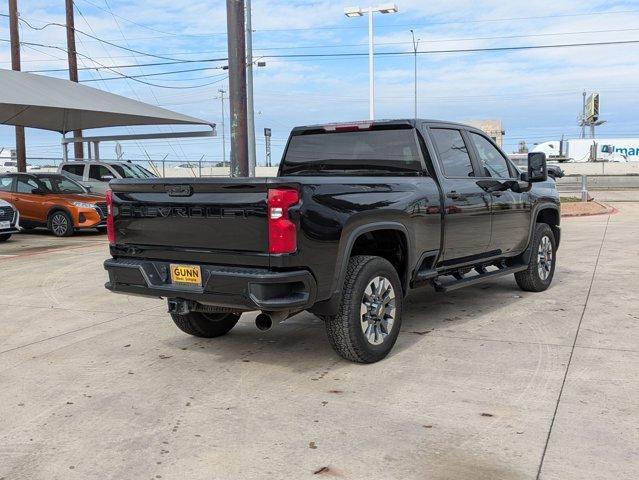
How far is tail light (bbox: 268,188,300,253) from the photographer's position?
4.31 m

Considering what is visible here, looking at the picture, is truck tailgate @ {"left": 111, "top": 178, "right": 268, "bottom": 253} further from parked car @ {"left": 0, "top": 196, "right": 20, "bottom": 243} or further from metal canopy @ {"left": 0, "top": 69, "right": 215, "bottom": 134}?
metal canopy @ {"left": 0, "top": 69, "right": 215, "bottom": 134}

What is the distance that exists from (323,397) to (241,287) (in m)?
0.94

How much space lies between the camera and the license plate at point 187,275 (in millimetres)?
4691

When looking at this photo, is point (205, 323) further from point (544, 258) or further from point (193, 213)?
point (544, 258)

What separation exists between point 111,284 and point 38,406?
118 centimetres

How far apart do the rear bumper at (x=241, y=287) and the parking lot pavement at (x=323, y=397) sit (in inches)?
25.5

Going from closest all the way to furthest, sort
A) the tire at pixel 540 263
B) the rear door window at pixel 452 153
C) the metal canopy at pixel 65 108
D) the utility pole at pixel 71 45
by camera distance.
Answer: the rear door window at pixel 452 153, the tire at pixel 540 263, the metal canopy at pixel 65 108, the utility pole at pixel 71 45

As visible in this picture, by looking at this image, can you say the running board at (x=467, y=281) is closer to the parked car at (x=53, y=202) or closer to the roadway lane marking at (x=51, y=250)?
the roadway lane marking at (x=51, y=250)

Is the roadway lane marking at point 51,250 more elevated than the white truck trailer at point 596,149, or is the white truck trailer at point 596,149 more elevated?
the white truck trailer at point 596,149

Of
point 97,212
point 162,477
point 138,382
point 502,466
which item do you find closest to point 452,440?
point 502,466

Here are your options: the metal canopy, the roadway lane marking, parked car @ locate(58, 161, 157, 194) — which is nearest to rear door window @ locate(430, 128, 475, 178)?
the roadway lane marking

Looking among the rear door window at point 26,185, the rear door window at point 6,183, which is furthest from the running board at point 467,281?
the rear door window at point 6,183

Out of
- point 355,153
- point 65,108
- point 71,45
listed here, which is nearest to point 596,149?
point 71,45

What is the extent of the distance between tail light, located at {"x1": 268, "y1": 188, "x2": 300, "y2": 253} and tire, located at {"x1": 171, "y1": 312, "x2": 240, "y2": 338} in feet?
6.05
